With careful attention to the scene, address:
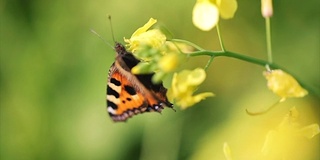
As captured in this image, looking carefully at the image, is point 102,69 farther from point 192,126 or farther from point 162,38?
point 162,38

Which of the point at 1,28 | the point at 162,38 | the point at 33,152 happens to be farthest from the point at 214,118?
the point at 162,38

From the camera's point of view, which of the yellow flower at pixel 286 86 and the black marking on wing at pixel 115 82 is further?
the black marking on wing at pixel 115 82

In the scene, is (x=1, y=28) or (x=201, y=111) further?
(x=1, y=28)

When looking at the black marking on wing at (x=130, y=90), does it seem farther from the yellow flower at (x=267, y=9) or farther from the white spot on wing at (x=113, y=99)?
the yellow flower at (x=267, y=9)

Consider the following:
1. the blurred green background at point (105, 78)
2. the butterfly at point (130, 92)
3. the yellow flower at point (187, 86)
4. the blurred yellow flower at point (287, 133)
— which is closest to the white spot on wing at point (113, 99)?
the butterfly at point (130, 92)

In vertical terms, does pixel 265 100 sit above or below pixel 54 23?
below

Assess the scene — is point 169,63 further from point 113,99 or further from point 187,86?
point 113,99

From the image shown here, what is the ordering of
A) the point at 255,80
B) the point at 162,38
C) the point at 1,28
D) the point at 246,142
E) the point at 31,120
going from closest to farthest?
the point at 162,38, the point at 246,142, the point at 255,80, the point at 31,120, the point at 1,28
